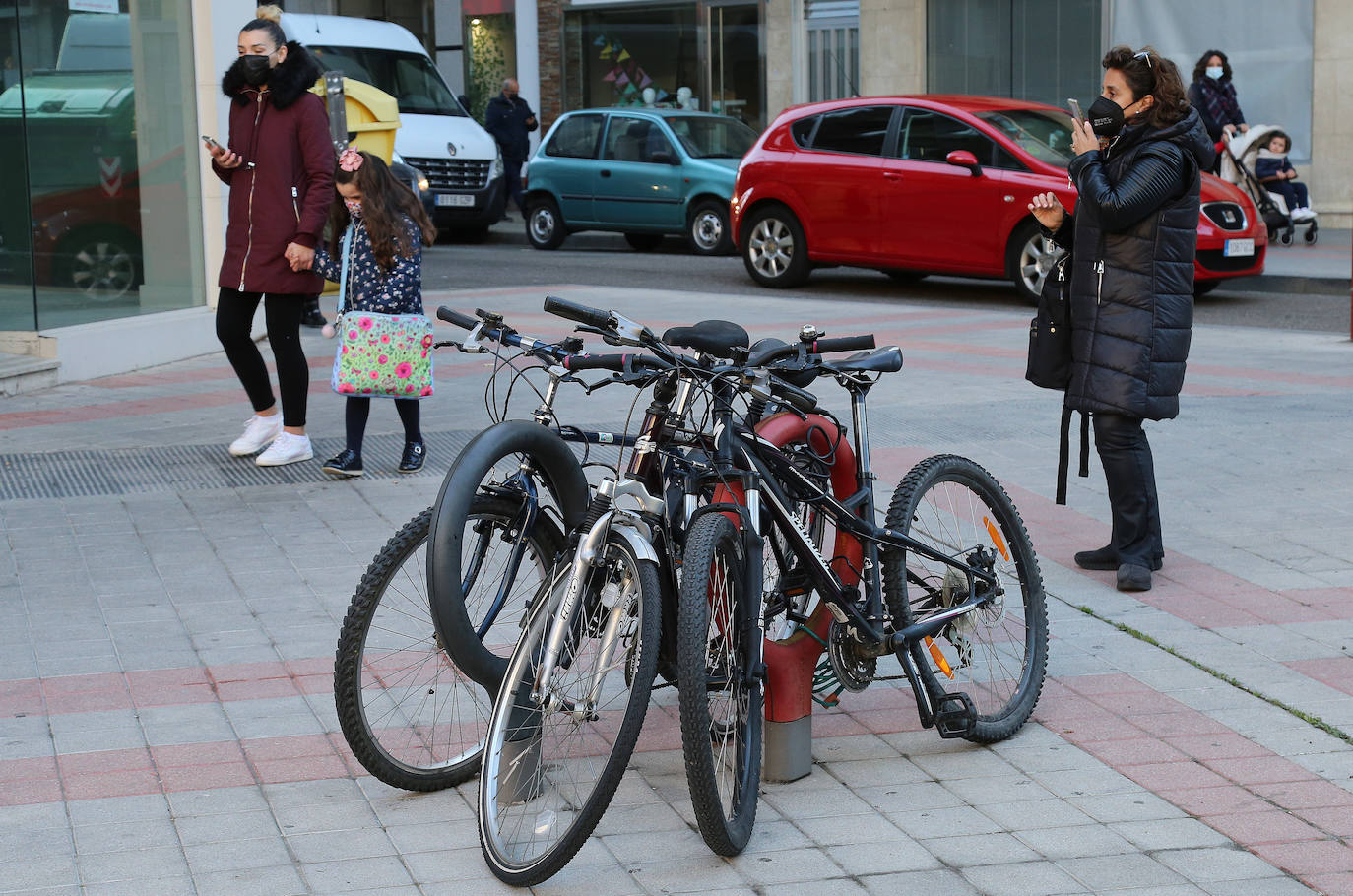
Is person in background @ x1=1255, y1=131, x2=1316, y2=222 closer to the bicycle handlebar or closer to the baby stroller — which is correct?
the baby stroller

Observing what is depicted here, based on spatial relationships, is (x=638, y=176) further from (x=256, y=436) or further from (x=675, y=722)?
(x=675, y=722)

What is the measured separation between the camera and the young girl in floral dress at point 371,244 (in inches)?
286

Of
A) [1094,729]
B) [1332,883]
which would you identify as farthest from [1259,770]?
[1332,883]

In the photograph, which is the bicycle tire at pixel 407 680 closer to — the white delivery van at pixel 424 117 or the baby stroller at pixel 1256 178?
the baby stroller at pixel 1256 178

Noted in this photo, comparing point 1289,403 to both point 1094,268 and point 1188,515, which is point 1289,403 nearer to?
point 1188,515

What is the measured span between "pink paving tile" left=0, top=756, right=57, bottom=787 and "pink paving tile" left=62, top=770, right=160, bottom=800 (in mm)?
72

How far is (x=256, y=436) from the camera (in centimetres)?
804

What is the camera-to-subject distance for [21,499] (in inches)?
285

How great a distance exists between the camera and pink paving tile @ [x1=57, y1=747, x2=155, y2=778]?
14.1 ft

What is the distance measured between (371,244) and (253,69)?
940 millimetres

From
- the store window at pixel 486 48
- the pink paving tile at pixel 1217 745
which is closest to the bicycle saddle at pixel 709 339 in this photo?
the pink paving tile at pixel 1217 745

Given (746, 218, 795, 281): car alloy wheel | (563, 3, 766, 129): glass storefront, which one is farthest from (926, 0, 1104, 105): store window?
(746, 218, 795, 281): car alloy wheel

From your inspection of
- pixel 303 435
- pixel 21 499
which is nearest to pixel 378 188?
pixel 303 435

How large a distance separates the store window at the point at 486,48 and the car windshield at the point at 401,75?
7.41m
